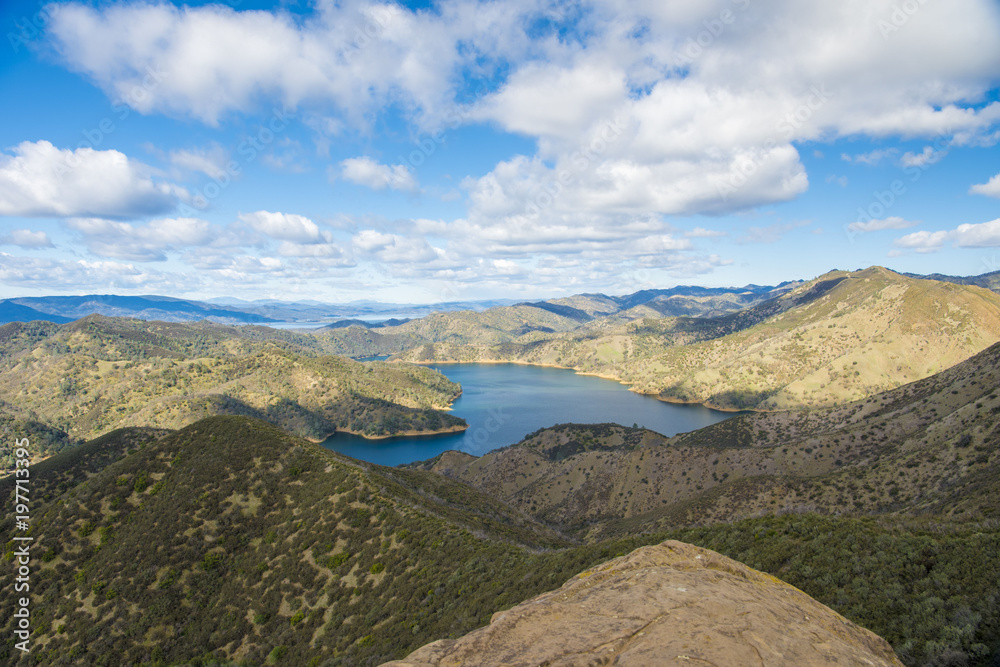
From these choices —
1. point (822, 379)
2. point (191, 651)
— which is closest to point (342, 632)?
point (191, 651)

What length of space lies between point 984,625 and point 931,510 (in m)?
25.2

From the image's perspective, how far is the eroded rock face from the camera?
9.83 metres

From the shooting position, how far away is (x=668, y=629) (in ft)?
35.2

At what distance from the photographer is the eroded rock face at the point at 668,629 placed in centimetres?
983

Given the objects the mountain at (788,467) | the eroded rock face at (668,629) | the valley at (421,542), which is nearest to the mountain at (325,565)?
the valley at (421,542)

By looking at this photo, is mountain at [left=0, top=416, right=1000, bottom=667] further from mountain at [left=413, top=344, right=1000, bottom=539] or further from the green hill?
mountain at [left=413, top=344, right=1000, bottom=539]

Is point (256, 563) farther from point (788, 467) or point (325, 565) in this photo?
point (788, 467)

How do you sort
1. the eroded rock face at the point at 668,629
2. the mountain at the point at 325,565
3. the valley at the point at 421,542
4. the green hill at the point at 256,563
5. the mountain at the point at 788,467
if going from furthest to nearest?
the mountain at the point at 788,467, the green hill at the point at 256,563, the valley at the point at 421,542, the mountain at the point at 325,565, the eroded rock face at the point at 668,629

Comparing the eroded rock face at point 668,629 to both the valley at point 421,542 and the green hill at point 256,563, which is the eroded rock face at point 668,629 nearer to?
the valley at point 421,542

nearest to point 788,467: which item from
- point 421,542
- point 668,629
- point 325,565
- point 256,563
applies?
point 421,542

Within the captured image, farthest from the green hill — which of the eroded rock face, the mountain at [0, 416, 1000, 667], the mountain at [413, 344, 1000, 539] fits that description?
the mountain at [413, 344, 1000, 539]

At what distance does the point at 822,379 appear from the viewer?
188 m

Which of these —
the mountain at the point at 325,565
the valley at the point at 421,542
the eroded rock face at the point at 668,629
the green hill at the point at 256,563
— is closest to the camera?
the eroded rock face at the point at 668,629

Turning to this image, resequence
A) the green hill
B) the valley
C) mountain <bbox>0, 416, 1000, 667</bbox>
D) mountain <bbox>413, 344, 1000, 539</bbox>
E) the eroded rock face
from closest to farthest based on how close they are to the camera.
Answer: the eroded rock face < mountain <bbox>0, 416, 1000, 667</bbox> < the valley < the green hill < mountain <bbox>413, 344, 1000, 539</bbox>
